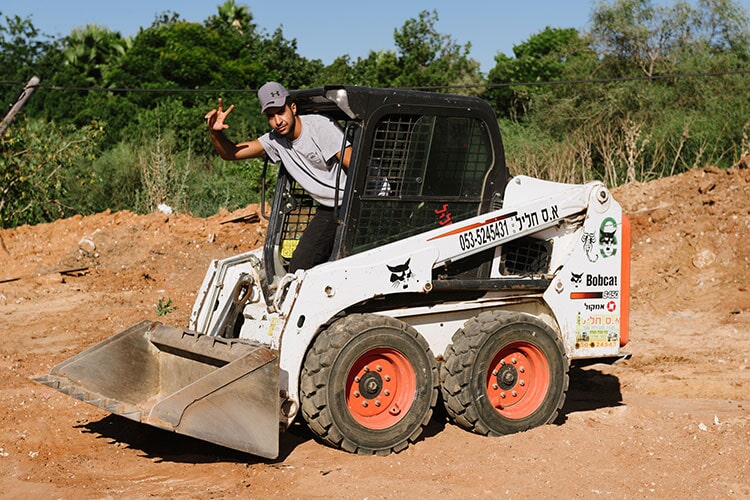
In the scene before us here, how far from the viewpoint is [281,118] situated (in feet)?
20.9

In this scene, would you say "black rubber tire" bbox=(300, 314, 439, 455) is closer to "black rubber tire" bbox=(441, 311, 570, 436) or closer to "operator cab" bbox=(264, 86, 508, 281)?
"black rubber tire" bbox=(441, 311, 570, 436)

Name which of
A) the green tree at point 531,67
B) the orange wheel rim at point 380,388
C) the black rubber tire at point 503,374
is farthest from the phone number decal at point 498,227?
the green tree at point 531,67

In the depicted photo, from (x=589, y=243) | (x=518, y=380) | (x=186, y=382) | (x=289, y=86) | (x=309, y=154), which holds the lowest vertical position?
(x=186, y=382)

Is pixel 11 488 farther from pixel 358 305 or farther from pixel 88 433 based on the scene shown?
pixel 358 305

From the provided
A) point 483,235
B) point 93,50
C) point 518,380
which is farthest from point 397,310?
point 93,50

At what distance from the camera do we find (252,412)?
553 centimetres

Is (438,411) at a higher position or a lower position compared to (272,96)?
lower

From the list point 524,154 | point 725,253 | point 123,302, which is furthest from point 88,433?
point 524,154

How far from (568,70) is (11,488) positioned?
959 inches

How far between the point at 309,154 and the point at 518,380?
2.04 metres

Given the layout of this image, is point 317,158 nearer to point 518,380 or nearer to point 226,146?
point 226,146

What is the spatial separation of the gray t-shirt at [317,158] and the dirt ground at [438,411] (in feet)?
5.32

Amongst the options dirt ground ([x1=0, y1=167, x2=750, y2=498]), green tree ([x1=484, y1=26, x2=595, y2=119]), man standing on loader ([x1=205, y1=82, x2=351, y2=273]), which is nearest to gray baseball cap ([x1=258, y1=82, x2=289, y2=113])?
man standing on loader ([x1=205, y1=82, x2=351, y2=273])

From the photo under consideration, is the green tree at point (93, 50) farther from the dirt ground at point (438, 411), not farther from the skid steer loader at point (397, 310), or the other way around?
the skid steer loader at point (397, 310)
